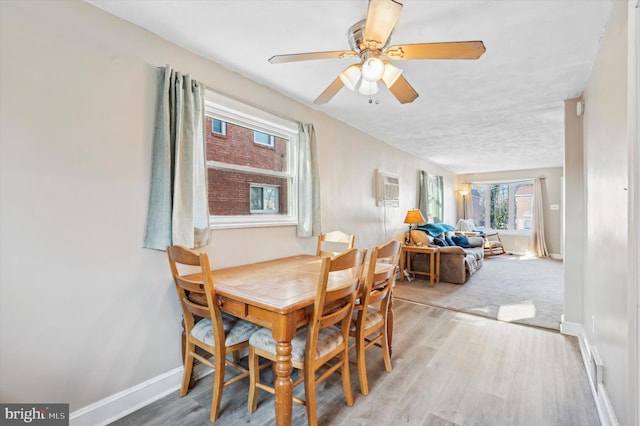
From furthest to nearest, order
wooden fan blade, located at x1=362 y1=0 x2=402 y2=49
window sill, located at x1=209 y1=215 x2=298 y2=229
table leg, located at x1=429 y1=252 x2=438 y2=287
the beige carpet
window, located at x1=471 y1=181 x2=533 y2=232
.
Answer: window, located at x1=471 y1=181 x2=533 y2=232, table leg, located at x1=429 y1=252 x2=438 y2=287, the beige carpet, window sill, located at x1=209 y1=215 x2=298 y2=229, wooden fan blade, located at x1=362 y1=0 x2=402 y2=49

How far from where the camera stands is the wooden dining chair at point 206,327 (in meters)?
1.51

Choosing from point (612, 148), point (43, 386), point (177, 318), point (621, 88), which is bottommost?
point (43, 386)

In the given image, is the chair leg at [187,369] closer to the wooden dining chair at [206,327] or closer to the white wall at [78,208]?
the wooden dining chair at [206,327]

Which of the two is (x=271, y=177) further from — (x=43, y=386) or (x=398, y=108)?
(x=43, y=386)

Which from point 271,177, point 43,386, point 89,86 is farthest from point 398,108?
point 43,386

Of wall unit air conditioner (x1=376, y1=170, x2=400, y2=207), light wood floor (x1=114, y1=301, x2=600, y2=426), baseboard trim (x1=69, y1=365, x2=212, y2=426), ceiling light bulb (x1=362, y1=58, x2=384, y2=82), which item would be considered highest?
ceiling light bulb (x1=362, y1=58, x2=384, y2=82)

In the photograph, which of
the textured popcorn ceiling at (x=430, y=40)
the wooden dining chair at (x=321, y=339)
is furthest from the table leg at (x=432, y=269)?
the wooden dining chair at (x=321, y=339)

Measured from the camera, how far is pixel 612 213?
58.7 inches

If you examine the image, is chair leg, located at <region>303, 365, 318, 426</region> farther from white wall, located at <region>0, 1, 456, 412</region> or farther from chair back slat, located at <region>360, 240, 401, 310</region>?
white wall, located at <region>0, 1, 456, 412</region>

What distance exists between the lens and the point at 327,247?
339 cm

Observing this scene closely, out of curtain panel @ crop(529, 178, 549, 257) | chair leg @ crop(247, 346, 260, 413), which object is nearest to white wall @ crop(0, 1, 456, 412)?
chair leg @ crop(247, 346, 260, 413)

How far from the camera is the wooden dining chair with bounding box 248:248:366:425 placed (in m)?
1.41

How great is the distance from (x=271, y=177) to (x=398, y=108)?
1637 mm

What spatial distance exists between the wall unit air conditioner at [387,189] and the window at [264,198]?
6.68 feet
